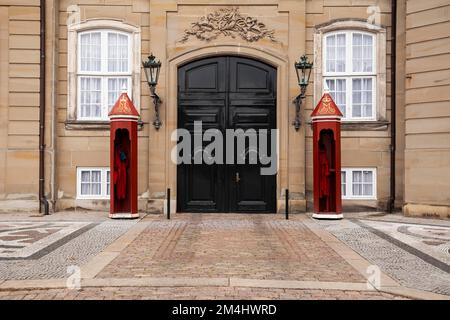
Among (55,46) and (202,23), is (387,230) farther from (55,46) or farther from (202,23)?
(55,46)

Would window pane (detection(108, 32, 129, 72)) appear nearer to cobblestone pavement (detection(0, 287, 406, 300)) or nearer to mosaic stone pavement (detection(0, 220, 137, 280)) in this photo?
mosaic stone pavement (detection(0, 220, 137, 280))

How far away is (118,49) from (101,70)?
27.8 inches

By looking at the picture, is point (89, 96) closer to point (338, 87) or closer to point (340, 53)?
point (338, 87)

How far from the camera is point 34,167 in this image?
1404 cm

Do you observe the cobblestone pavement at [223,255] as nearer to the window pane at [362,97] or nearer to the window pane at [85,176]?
the window pane at [85,176]

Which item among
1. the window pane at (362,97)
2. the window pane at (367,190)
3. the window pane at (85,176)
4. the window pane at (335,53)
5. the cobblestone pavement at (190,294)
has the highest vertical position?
the window pane at (335,53)

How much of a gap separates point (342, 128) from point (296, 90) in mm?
1558

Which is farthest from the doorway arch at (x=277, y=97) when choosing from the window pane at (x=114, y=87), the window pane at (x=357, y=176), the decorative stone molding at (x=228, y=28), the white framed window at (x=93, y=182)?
the window pane at (x=357, y=176)

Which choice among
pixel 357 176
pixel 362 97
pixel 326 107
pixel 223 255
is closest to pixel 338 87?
pixel 362 97

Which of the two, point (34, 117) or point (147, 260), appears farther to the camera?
point (34, 117)

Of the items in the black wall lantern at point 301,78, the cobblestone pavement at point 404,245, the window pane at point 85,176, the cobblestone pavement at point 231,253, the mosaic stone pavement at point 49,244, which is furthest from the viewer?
the window pane at point 85,176

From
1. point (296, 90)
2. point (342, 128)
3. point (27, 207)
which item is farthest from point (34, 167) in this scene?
point (342, 128)

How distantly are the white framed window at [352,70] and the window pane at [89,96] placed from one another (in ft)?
19.5

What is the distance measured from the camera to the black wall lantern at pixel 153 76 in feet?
43.3
